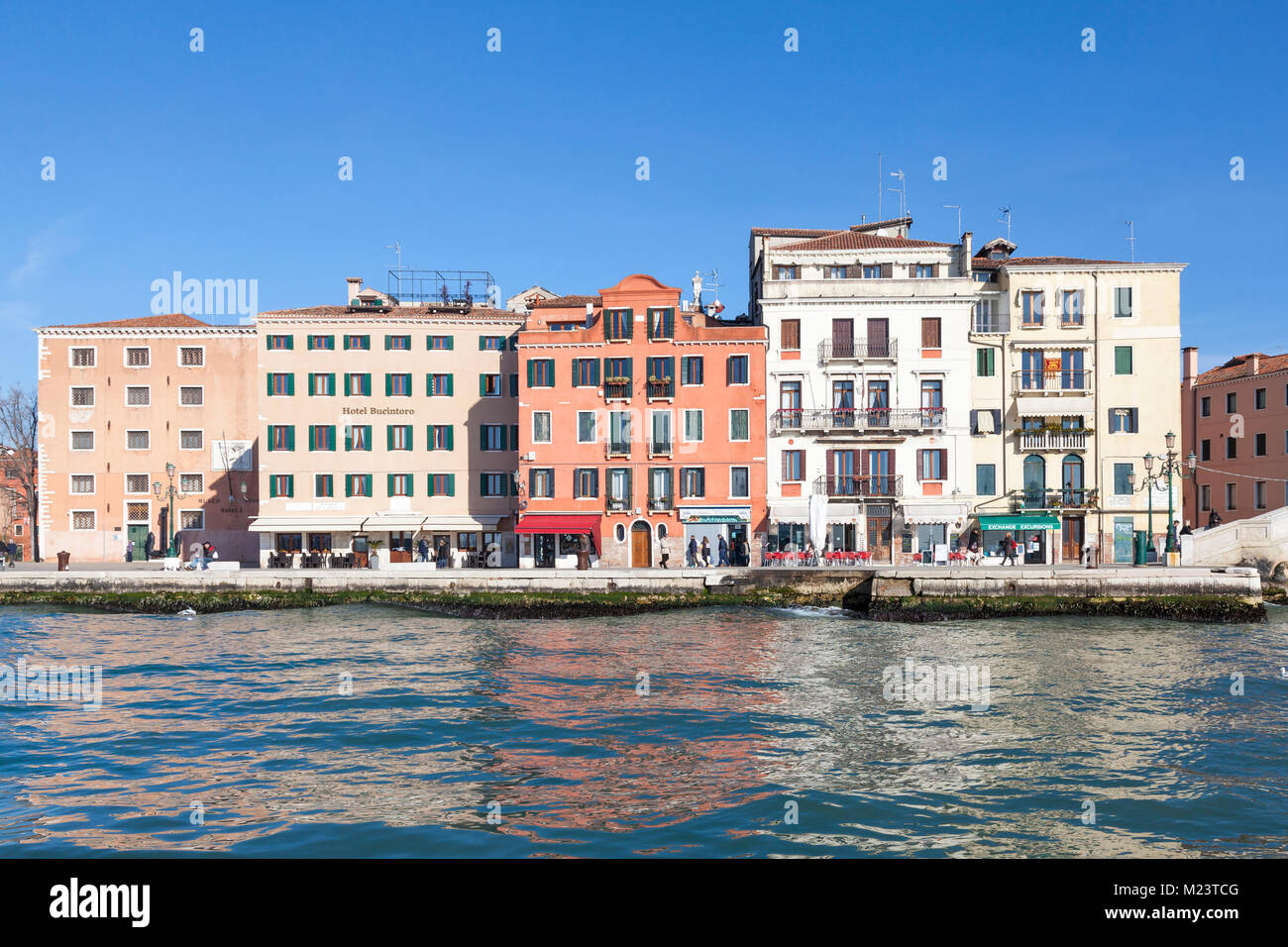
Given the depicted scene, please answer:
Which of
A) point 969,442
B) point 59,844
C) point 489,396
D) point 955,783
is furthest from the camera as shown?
point 489,396

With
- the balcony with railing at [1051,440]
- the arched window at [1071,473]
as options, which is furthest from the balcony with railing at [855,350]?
the arched window at [1071,473]

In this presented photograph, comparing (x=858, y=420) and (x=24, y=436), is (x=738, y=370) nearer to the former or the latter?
(x=858, y=420)

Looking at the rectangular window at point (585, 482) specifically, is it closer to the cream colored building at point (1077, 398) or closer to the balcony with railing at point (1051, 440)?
the cream colored building at point (1077, 398)

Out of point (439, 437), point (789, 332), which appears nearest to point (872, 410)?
point (789, 332)

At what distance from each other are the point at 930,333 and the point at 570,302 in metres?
18.1

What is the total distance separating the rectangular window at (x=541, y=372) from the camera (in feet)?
140

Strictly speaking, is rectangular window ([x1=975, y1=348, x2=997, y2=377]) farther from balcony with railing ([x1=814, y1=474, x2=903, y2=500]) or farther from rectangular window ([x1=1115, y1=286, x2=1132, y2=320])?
balcony with railing ([x1=814, y1=474, x2=903, y2=500])

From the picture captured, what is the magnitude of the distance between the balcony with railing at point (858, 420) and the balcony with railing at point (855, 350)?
7.88 ft

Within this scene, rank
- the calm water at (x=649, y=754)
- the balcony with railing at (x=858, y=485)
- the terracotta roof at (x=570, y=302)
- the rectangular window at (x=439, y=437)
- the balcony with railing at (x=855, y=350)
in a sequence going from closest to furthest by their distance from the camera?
the calm water at (x=649, y=754) → the balcony with railing at (x=858, y=485) → the balcony with railing at (x=855, y=350) → the terracotta roof at (x=570, y=302) → the rectangular window at (x=439, y=437)

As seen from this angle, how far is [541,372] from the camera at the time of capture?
1682 inches
